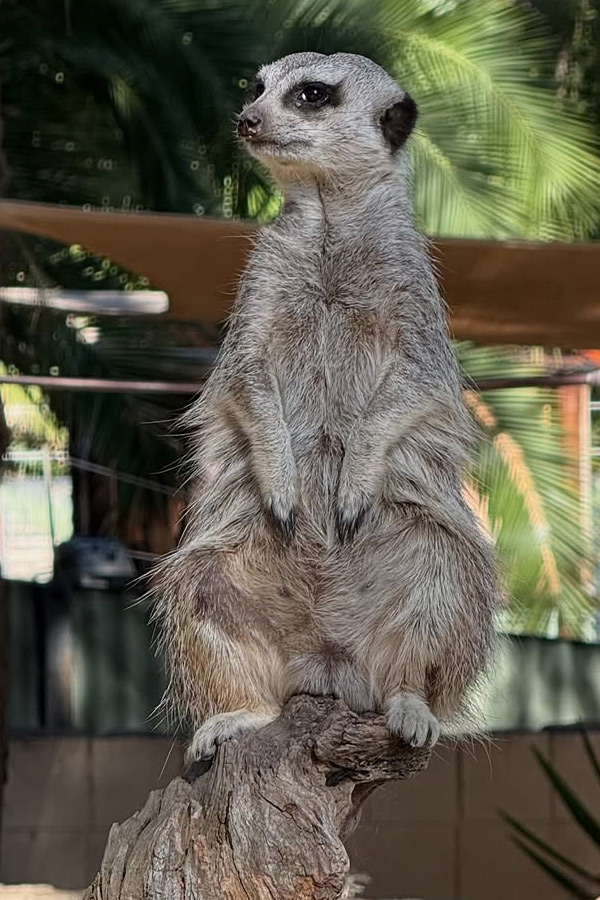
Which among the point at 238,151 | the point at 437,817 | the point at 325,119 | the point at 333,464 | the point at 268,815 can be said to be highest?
the point at 238,151

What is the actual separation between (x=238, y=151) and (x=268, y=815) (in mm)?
5351

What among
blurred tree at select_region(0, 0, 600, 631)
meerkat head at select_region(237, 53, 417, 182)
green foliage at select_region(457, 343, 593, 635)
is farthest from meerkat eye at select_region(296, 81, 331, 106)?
green foliage at select_region(457, 343, 593, 635)

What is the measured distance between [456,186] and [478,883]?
3.53 meters

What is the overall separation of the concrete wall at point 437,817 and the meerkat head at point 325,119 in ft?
12.1

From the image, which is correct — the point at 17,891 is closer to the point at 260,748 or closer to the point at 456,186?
the point at 260,748

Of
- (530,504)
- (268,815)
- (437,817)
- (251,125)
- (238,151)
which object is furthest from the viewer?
(530,504)

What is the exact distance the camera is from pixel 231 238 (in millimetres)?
4379

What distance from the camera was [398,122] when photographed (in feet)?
8.96

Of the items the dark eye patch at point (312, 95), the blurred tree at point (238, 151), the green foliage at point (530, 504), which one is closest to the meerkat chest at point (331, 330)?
the dark eye patch at point (312, 95)

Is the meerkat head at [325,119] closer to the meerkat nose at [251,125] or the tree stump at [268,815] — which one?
the meerkat nose at [251,125]

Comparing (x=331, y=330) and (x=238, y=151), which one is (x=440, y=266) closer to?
(x=331, y=330)

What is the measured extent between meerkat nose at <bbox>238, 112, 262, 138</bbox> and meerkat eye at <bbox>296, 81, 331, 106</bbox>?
105 mm

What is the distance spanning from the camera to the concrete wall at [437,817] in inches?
231

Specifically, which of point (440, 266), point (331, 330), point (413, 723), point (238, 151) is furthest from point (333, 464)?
point (238, 151)
